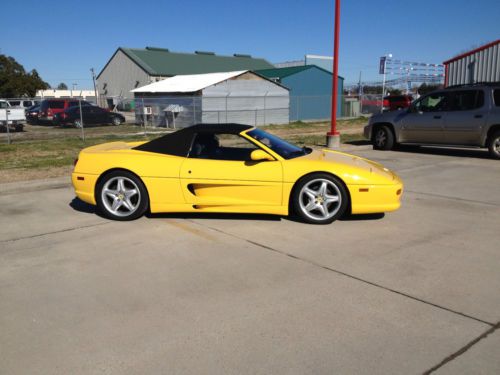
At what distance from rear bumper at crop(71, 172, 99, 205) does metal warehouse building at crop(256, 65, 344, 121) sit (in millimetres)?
28593

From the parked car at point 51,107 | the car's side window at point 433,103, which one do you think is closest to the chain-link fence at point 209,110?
the parked car at point 51,107

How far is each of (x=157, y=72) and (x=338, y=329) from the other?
44966 mm

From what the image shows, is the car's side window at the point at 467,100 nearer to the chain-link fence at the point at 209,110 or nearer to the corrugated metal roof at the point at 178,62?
the chain-link fence at the point at 209,110

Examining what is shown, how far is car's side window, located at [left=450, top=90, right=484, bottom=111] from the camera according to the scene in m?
11.2

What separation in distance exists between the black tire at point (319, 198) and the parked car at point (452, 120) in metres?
7.23

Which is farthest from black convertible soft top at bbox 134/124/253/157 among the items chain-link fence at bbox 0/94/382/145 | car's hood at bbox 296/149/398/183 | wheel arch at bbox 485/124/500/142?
chain-link fence at bbox 0/94/382/145

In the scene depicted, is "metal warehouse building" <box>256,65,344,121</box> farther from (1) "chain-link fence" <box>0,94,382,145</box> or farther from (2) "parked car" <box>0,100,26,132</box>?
(2) "parked car" <box>0,100,26,132</box>

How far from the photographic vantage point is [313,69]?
36.8 metres

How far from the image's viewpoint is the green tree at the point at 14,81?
51844 millimetres

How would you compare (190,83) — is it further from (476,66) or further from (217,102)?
(476,66)

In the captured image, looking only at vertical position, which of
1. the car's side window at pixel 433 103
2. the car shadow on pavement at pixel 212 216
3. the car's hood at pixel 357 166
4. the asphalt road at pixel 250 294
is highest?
the car's side window at pixel 433 103

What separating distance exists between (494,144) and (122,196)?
922 cm

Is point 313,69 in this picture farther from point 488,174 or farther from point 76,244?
point 76,244

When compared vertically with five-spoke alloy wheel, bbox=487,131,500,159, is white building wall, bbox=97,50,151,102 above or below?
above
